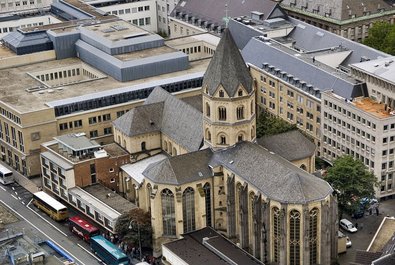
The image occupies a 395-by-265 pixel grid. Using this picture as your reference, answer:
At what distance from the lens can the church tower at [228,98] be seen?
559ft

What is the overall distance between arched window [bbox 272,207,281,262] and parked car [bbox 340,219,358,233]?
75.6 feet

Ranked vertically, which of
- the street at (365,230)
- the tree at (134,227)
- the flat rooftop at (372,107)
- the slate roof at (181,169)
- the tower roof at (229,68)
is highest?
the tower roof at (229,68)

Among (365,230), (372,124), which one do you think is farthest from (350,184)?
(372,124)

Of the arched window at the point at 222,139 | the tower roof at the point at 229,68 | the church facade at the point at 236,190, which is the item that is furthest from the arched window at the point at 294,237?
the tower roof at the point at 229,68

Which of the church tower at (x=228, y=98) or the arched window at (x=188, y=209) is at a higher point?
the church tower at (x=228, y=98)

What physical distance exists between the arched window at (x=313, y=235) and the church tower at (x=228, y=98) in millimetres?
24828

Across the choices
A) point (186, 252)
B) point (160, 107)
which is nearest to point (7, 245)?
point (186, 252)

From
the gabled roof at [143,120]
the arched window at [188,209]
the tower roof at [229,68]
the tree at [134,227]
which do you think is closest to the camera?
the tower roof at [229,68]

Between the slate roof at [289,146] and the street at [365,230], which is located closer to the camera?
the street at [365,230]

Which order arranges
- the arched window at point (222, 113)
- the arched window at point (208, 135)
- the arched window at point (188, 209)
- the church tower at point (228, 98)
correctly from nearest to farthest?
the church tower at point (228, 98) → the arched window at point (188, 209) → the arched window at point (222, 113) → the arched window at point (208, 135)

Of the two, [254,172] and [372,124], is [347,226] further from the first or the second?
[254,172]

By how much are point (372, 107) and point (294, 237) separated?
4578cm

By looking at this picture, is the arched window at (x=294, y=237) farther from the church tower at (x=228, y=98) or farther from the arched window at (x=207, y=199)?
the church tower at (x=228, y=98)

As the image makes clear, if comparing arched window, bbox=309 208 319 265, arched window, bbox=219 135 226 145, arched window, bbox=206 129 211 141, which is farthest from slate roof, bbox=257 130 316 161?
arched window, bbox=309 208 319 265
